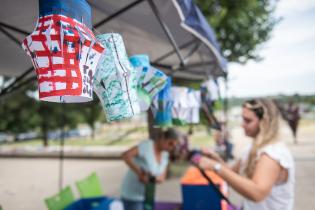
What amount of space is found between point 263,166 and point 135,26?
4.38ft

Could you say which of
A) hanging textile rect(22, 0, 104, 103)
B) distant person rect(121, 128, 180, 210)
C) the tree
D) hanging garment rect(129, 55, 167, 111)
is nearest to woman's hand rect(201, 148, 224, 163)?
distant person rect(121, 128, 180, 210)

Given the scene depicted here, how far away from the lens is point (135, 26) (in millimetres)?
2207

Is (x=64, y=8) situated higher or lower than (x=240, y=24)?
lower

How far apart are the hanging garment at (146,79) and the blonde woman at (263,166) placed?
0.69 metres

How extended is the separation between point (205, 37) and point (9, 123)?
1633 centimetres

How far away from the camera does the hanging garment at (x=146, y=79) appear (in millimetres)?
1246

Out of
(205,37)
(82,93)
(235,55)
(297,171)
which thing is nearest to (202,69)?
(205,37)

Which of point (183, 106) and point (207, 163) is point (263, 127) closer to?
point (207, 163)

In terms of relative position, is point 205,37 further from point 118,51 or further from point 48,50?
point 48,50

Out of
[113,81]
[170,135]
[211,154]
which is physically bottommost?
[211,154]

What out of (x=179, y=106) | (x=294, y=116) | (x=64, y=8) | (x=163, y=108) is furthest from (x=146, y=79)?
(x=294, y=116)

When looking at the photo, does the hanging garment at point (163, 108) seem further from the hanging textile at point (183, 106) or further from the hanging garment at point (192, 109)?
the hanging garment at point (192, 109)

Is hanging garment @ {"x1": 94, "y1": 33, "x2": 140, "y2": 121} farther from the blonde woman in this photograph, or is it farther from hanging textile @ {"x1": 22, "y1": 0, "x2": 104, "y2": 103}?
the blonde woman

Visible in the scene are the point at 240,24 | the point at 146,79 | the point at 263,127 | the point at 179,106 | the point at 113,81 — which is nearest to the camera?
the point at 113,81
